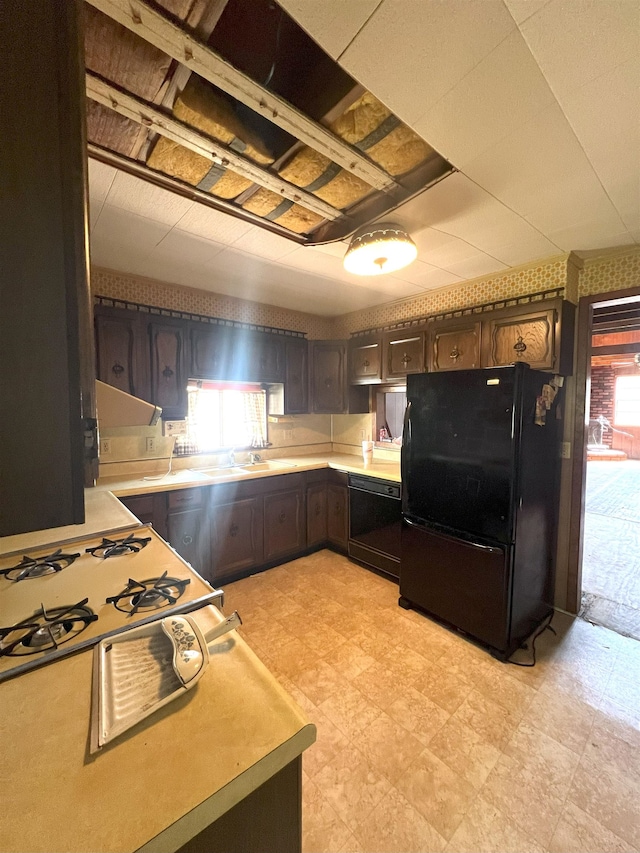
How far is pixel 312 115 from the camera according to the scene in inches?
45.3

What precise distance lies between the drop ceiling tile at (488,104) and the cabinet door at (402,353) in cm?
167

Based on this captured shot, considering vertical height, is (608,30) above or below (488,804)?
above

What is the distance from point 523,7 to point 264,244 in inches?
60.4

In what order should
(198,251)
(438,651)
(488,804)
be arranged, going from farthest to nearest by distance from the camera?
(198,251) < (438,651) < (488,804)

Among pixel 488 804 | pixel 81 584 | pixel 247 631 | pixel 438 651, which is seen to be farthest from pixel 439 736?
pixel 81 584

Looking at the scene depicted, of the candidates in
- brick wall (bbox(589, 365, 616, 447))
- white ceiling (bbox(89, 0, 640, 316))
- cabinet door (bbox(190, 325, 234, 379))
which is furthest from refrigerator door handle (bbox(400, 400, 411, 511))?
brick wall (bbox(589, 365, 616, 447))

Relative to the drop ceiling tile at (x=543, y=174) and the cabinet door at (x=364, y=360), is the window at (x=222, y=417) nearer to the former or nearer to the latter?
the cabinet door at (x=364, y=360)

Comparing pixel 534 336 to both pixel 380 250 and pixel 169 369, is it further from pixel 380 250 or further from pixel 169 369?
pixel 169 369

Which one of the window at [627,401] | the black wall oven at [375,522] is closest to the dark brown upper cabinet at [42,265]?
the black wall oven at [375,522]

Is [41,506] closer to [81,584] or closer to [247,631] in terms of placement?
[81,584]

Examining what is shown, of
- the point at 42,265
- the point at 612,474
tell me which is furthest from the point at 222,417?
the point at 612,474

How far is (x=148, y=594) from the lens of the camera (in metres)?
1.04

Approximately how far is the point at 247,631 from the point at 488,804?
4.82 feet

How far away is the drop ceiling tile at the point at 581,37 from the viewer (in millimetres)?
853
